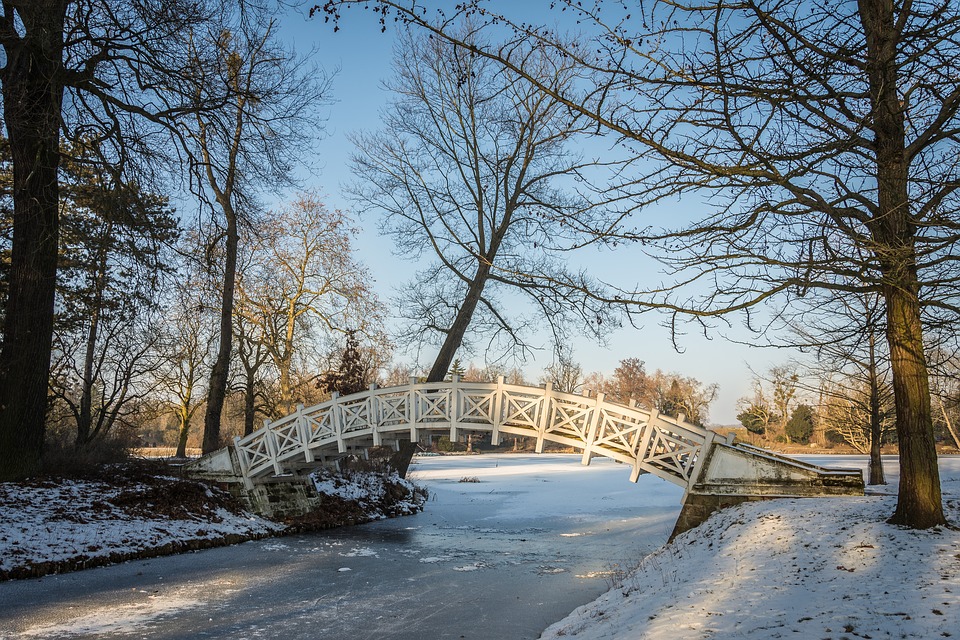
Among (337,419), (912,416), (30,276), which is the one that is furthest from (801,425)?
(30,276)

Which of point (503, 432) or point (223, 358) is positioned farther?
point (223, 358)

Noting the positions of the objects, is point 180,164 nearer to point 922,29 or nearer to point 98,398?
point 922,29

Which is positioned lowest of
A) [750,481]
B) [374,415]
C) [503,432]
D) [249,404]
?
[750,481]

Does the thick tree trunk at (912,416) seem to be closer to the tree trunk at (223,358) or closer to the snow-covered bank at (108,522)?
the snow-covered bank at (108,522)

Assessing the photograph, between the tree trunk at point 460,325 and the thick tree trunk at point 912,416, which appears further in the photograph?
the tree trunk at point 460,325

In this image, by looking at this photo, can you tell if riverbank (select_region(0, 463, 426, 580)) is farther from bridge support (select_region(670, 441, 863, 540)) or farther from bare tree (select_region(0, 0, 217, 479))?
bridge support (select_region(670, 441, 863, 540))

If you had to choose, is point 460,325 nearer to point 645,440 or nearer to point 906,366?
point 645,440

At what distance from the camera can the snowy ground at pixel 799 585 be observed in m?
5.29

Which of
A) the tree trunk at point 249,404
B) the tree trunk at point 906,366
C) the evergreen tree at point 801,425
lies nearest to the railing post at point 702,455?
the tree trunk at point 906,366

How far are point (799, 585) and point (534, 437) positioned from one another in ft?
30.7

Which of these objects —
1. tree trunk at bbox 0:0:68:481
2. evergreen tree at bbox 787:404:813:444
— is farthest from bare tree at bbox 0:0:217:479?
evergreen tree at bbox 787:404:813:444

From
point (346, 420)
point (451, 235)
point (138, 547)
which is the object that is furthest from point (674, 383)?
point (138, 547)

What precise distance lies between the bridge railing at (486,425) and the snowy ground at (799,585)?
3.07 metres

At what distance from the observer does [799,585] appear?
21.5ft
